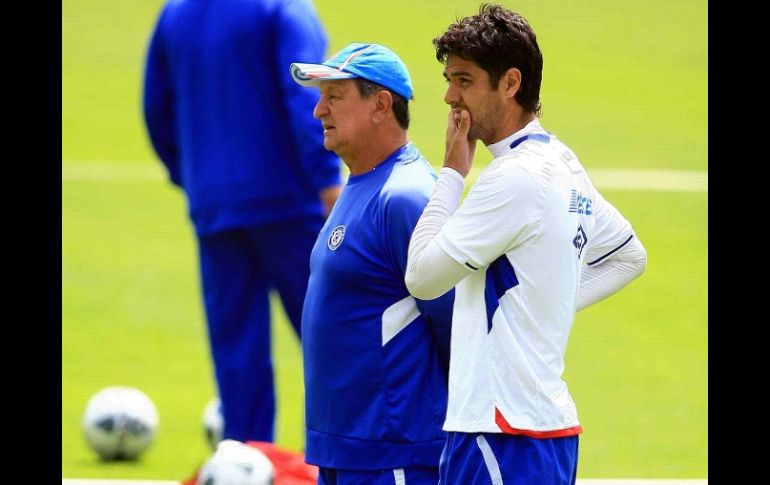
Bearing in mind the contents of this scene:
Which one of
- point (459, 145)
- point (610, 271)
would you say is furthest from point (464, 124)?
point (610, 271)

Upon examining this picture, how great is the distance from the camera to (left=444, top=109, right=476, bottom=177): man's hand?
297 cm

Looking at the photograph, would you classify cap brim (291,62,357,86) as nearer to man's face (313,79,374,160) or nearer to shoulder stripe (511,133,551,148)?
man's face (313,79,374,160)

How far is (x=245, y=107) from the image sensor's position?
5.14m

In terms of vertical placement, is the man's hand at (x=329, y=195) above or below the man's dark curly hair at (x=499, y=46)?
below

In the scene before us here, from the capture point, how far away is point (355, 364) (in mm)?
3400

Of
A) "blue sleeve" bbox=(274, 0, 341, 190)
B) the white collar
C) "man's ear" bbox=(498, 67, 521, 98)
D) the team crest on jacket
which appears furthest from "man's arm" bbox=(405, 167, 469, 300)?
"blue sleeve" bbox=(274, 0, 341, 190)

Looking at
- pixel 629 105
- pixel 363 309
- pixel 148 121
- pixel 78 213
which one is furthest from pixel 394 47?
pixel 363 309

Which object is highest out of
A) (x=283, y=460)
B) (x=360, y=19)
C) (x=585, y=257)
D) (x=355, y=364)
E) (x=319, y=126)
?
(x=360, y=19)

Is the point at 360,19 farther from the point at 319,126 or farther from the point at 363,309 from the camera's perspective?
the point at 363,309

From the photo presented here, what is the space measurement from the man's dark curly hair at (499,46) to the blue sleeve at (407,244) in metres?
0.47

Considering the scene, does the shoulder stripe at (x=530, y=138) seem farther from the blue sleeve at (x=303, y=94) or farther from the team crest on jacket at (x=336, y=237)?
the blue sleeve at (x=303, y=94)

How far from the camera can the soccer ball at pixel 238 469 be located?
4.39m

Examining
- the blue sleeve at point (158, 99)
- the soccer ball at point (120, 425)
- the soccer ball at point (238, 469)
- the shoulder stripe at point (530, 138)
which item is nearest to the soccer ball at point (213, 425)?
the soccer ball at point (120, 425)

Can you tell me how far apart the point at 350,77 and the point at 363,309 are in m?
0.63
